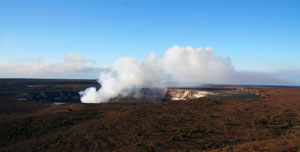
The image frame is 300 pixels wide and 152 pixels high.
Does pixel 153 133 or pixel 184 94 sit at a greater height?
pixel 184 94

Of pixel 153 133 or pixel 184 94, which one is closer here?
pixel 153 133

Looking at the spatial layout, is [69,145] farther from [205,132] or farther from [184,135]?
[205,132]

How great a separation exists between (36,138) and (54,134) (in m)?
1.65

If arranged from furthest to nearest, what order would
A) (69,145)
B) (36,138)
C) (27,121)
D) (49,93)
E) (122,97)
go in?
(49,93) → (122,97) → (27,121) → (36,138) → (69,145)

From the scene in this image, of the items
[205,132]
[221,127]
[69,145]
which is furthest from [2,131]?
[221,127]

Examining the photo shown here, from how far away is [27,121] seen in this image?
26172 millimetres

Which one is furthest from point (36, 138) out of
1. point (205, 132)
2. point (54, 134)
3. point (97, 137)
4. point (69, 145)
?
point (205, 132)

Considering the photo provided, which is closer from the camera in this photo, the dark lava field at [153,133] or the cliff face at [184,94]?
the dark lava field at [153,133]

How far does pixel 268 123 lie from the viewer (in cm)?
2516

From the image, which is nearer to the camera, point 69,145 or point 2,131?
point 69,145

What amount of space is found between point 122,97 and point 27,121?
3836 cm

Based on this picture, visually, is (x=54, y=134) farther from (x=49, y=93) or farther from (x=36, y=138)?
(x=49, y=93)

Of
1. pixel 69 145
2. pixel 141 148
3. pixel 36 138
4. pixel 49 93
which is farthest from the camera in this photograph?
pixel 49 93

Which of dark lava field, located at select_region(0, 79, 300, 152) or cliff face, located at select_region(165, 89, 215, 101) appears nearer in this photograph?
dark lava field, located at select_region(0, 79, 300, 152)
